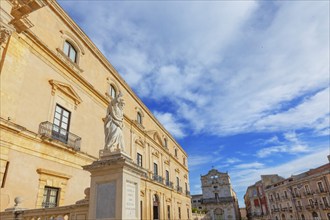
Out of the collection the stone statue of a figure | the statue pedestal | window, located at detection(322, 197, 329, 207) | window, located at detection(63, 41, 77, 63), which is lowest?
the statue pedestal

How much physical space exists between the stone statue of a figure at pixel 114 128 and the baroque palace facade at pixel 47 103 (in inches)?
157

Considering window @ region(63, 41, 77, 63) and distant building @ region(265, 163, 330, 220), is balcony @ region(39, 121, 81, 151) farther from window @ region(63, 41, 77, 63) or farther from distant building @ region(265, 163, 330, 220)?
distant building @ region(265, 163, 330, 220)

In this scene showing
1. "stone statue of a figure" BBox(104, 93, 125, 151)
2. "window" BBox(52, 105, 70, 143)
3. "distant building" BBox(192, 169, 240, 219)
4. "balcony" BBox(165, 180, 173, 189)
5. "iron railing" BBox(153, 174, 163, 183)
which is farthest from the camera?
"distant building" BBox(192, 169, 240, 219)

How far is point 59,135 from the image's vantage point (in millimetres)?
9742

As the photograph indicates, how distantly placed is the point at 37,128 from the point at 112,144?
196 inches

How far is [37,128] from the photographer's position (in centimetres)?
880

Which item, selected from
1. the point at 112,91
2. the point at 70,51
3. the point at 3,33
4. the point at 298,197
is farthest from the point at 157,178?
the point at 298,197

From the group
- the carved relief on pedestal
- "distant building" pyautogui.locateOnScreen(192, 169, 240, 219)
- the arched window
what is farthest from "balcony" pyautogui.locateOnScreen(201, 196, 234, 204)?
the carved relief on pedestal

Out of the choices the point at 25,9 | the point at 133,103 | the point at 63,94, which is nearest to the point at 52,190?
the point at 63,94

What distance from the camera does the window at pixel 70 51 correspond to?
11.6m

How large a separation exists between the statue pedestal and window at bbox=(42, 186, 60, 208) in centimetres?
503

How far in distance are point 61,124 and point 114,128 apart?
222 inches

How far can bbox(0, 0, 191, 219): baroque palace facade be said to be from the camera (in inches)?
302

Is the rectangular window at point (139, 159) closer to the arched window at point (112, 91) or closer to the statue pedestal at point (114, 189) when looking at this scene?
the arched window at point (112, 91)
